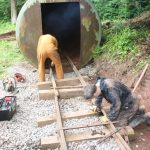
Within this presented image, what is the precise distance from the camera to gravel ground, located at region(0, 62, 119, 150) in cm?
657

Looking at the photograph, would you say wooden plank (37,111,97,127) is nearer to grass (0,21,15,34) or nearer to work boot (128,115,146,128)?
work boot (128,115,146,128)

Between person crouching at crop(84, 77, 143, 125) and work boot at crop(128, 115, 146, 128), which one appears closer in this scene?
person crouching at crop(84, 77, 143, 125)

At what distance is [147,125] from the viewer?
754 centimetres

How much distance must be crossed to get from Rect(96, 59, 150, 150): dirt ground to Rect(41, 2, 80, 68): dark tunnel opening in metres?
4.28

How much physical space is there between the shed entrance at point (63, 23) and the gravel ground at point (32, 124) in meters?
6.10

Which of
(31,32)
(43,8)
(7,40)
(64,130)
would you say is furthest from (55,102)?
(7,40)

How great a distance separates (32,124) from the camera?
774cm

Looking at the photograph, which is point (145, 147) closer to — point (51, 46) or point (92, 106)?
point (92, 106)

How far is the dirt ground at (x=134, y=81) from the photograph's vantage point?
685 centimetres

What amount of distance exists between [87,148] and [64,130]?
0.85 metres

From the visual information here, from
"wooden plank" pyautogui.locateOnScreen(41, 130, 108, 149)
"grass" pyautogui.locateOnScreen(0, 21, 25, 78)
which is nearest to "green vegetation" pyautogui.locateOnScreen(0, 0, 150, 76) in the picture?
"grass" pyautogui.locateOnScreen(0, 21, 25, 78)

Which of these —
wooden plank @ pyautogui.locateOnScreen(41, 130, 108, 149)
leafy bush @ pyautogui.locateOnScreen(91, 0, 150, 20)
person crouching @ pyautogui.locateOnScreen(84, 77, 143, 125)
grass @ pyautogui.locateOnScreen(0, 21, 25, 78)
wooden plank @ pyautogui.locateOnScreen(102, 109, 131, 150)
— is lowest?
grass @ pyautogui.locateOnScreen(0, 21, 25, 78)

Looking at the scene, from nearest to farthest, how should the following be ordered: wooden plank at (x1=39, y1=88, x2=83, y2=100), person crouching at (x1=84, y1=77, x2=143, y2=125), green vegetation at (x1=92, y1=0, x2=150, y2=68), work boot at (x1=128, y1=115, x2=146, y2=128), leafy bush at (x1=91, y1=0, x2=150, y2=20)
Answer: person crouching at (x1=84, y1=77, x2=143, y2=125) < work boot at (x1=128, y1=115, x2=146, y2=128) < wooden plank at (x1=39, y1=88, x2=83, y2=100) < green vegetation at (x1=92, y1=0, x2=150, y2=68) < leafy bush at (x1=91, y1=0, x2=150, y2=20)

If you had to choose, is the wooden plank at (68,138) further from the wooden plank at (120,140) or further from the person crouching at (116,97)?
the person crouching at (116,97)
